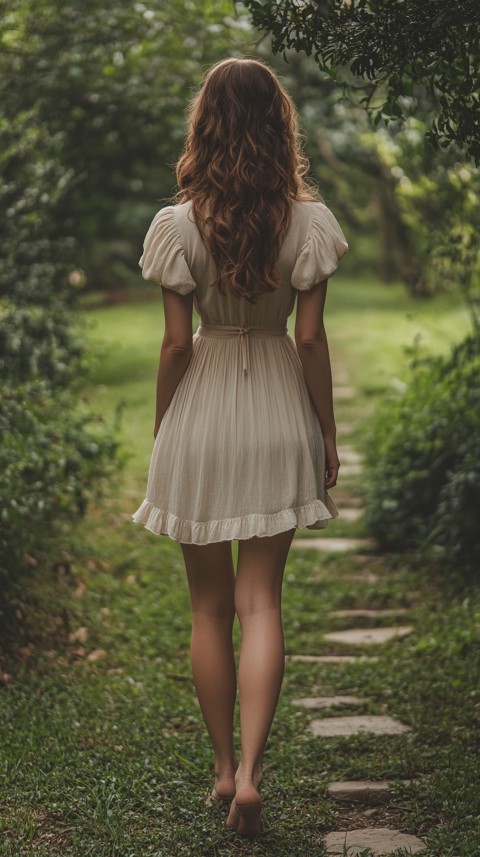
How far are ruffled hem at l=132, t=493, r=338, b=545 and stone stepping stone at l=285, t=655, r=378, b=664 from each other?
1666mm

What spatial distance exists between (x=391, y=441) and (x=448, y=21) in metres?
3.95

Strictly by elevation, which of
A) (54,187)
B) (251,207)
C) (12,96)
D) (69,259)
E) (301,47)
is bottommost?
(69,259)

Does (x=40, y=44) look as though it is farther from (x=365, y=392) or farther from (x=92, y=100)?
(x=365, y=392)

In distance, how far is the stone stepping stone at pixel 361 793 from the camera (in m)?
3.18

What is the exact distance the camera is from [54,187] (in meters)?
7.62

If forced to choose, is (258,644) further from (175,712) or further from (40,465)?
(40,465)

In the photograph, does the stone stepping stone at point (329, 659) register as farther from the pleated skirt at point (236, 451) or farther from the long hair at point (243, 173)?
the long hair at point (243, 173)

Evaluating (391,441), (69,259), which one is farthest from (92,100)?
(391,441)

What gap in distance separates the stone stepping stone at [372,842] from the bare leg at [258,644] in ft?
0.74

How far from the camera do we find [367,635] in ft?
15.8

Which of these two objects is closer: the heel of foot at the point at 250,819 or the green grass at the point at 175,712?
the heel of foot at the point at 250,819

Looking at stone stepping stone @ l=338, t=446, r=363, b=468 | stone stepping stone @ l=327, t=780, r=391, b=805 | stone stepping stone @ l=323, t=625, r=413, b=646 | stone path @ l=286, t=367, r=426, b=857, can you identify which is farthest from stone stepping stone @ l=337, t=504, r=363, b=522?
stone stepping stone @ l=327, t=780, r=391, b=805

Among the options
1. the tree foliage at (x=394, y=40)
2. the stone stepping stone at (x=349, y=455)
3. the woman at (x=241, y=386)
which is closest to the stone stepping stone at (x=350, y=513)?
the stone stepping stone at (x=349, y=455)

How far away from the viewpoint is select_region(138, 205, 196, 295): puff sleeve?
112 inches
